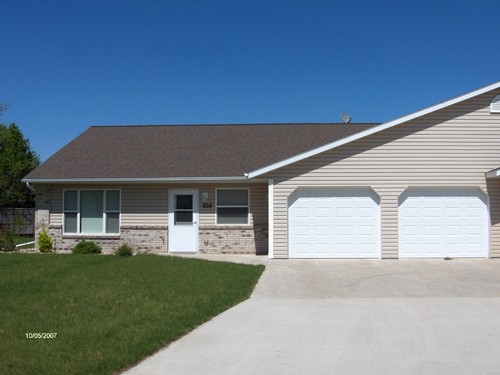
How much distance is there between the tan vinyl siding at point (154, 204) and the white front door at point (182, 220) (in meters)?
0.18

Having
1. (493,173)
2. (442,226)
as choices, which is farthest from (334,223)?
(493,173)

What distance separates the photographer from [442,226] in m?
16.3

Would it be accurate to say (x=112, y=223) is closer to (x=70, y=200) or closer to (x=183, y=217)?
(x=70, y=200)

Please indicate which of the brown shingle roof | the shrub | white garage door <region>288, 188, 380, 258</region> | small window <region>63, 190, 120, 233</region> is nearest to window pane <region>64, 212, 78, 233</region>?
small window <region>63, 190, 120, 233</region>

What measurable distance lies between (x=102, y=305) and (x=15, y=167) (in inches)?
1490

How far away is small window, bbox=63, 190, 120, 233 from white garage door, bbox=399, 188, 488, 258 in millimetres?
9863

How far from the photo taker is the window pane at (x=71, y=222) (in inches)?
755

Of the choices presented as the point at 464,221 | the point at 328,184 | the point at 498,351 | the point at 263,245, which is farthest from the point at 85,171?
the point at 498,351

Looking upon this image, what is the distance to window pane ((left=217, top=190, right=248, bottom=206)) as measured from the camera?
18500mm

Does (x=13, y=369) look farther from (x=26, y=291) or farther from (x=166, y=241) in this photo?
(x=166, y=241)

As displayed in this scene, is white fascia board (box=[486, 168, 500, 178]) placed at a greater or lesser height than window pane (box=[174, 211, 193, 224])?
greater

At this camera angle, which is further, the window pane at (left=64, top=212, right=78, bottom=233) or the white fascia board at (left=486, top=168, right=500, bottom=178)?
the window pane at (left=64, top=212, right=78, bottom=233)

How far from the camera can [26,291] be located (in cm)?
1063

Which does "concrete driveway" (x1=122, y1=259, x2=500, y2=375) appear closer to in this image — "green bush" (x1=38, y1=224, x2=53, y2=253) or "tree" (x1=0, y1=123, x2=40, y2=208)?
"green bush" (x1=38, y1=224, x2=53, y2=253)
